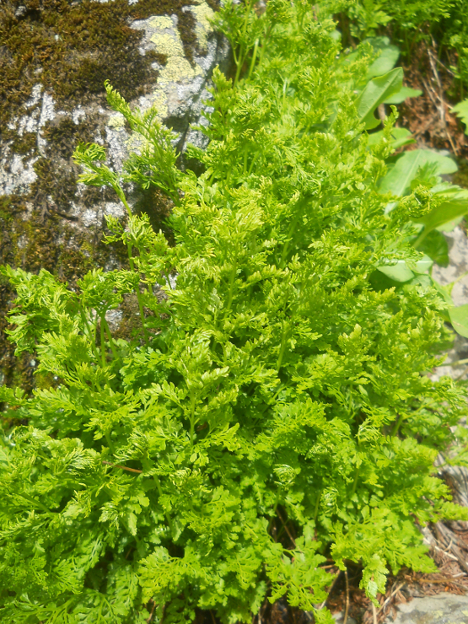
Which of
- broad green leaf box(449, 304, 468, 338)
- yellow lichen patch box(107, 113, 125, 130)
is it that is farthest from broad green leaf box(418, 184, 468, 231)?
yellow lichen patch box(107, 113, 125, 130)

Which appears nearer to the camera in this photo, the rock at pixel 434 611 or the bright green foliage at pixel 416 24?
the rock at pixel 434 611

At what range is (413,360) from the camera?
2287mm

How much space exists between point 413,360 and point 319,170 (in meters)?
1.13

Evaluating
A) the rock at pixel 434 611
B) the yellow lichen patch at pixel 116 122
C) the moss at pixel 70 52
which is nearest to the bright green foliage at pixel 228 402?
the yellow lichen patch at pixel 116 122

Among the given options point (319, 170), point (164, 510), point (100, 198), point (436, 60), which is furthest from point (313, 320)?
point (436, 60)

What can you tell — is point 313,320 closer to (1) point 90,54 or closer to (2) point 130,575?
(2) point 130,575

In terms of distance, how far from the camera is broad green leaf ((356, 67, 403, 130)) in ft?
11.0

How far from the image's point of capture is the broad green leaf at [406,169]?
351cm

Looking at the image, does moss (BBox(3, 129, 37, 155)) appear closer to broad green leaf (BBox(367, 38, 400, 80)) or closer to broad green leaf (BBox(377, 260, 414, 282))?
broad green leaf (BBox(377, 260, 414, 282))

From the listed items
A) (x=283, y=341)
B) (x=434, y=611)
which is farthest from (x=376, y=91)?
(x=434, y=611)

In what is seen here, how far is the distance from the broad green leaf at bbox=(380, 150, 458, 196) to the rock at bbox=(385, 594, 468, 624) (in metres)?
2.92

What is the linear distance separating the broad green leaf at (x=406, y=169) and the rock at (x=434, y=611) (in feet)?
9.59

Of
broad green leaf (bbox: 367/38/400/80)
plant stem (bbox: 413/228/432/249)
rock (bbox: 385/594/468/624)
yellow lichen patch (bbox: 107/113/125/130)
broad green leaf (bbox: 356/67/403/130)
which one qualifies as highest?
broad green leaf (bbox: 367/38/400/80)

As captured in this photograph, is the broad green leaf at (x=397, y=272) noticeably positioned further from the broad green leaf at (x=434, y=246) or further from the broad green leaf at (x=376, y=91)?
the broad green leaf at (x=376, y=91)
